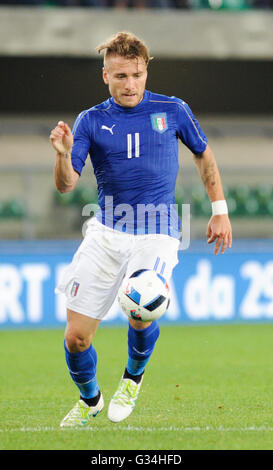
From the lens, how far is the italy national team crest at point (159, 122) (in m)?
5.30

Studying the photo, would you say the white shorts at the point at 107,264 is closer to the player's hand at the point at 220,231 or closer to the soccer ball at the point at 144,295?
the soccer ball at the point at 144,295

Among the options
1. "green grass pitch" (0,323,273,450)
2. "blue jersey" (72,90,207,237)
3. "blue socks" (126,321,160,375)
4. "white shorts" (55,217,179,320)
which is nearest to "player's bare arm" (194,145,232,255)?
"blue jersey" (72,90,207,237)

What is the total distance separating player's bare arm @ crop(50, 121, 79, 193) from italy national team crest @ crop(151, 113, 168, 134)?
1.87 ft

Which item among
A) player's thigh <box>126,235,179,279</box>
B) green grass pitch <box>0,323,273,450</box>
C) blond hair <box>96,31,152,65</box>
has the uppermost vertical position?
blond hair <box>96,31,152,65</box>

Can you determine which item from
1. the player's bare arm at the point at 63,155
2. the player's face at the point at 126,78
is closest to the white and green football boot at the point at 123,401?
the player's bare arm at the point at 63,155

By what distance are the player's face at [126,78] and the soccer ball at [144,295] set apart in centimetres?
101

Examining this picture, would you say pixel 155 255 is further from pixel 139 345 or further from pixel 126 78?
pixel 126 78

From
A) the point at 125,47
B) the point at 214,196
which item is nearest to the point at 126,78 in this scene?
the point at 125,47

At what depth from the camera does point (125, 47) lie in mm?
5125

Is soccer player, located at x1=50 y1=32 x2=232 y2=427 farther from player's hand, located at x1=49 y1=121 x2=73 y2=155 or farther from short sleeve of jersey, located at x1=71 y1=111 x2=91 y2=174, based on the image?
player's hand, located at x1=49 y1=121 x2=73 y2=155

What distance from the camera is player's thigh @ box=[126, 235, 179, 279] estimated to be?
16.6ft

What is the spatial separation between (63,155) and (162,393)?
249 cm

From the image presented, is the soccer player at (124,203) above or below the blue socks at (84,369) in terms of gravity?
above

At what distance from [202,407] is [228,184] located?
27.4 feet
